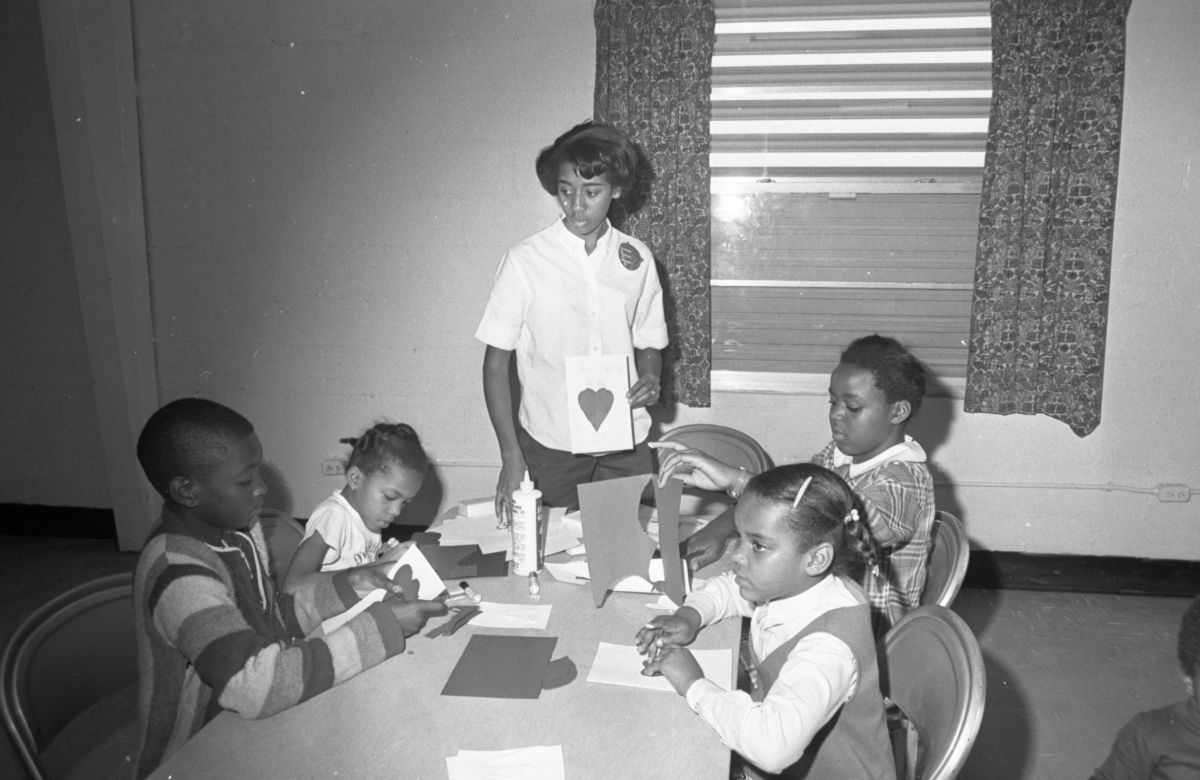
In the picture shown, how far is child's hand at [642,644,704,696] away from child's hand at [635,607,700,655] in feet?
0.14

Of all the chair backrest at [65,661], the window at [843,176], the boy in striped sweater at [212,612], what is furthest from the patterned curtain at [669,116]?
the chair backrest at [65,661]

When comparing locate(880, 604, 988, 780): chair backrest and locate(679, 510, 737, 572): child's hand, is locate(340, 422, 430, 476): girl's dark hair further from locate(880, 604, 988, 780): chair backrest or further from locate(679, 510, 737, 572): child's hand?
locate(880, 604, 988, 780): chair backrest

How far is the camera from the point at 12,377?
15.2 feet

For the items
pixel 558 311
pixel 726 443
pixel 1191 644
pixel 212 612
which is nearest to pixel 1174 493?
pixel 726 443

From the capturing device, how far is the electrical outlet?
3.89 metres

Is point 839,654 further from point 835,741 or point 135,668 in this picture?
point 135,668

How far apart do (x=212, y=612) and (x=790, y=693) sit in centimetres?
96

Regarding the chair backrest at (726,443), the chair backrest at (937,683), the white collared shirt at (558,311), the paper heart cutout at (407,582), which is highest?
the white collared shirt at (558,311)

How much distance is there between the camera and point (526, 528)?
2047 mm

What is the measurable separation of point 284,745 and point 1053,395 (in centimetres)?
342

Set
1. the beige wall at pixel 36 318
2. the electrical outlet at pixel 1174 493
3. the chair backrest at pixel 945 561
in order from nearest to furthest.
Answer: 1. the chair backrest at pixel 945 561
2. the electrical outlet at pixel 1174 493
3. the beige wall at pixel 36 318

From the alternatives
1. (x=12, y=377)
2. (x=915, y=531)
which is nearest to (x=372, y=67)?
(x=12, y=377)

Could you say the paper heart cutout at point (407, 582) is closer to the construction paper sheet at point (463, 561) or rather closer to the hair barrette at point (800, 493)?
the construction paper sheet at point (463, 561)

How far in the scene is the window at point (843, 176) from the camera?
147 inches
